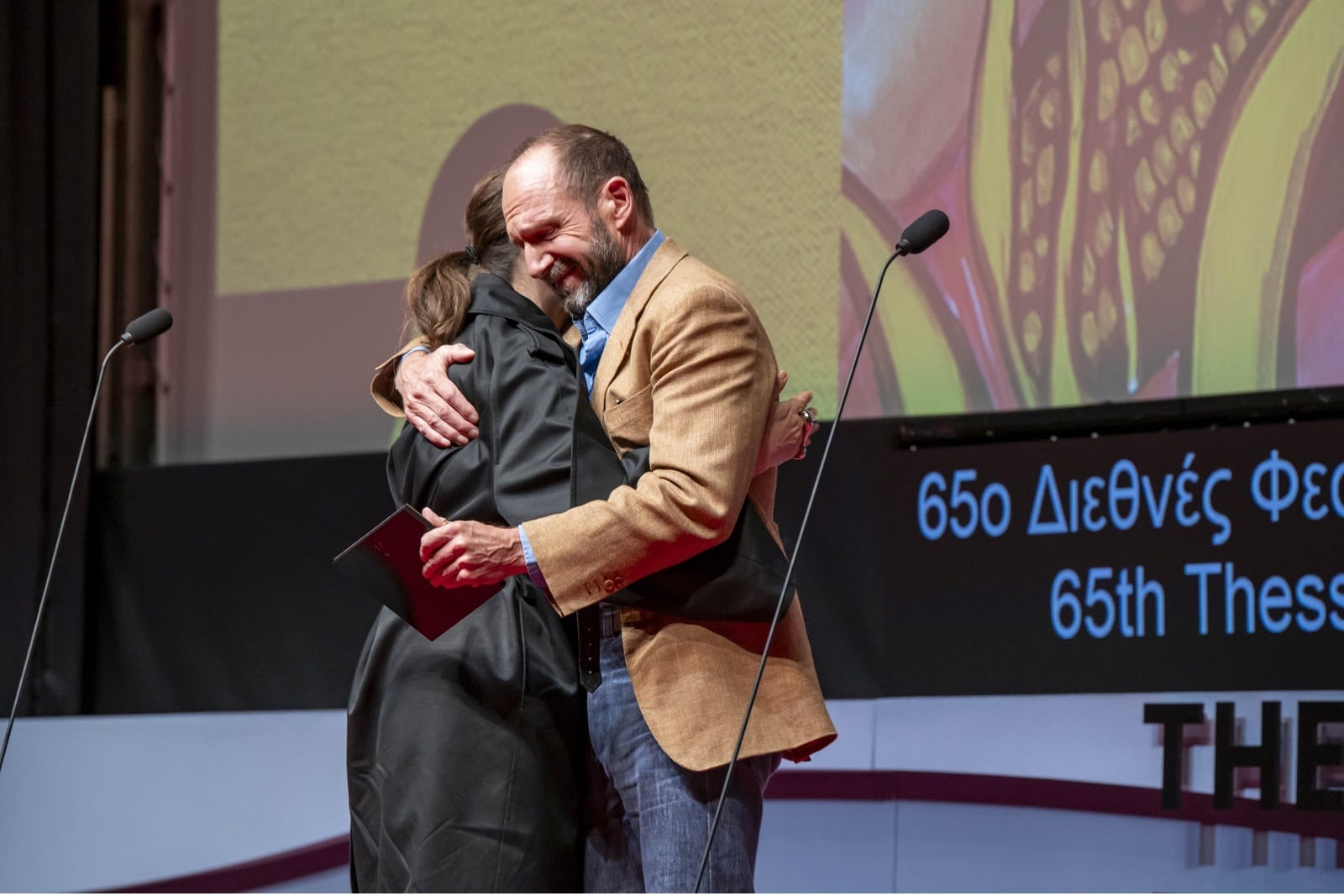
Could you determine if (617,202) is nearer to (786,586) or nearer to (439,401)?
(439,401)

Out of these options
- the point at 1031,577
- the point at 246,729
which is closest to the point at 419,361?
the point at 1031,577

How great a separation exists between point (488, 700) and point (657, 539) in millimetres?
305

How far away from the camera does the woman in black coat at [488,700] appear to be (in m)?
2.12

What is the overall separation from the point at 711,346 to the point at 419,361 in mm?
445

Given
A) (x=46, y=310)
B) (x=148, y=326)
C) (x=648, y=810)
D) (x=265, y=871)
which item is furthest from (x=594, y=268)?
(x=46, y=310)

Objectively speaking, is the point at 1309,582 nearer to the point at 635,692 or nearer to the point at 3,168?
the point at 635,692

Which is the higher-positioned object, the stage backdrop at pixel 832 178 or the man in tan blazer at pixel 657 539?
the stage backdrop at pixel 832 178

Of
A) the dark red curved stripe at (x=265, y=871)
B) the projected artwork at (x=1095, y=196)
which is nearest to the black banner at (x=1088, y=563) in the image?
the projected artwork at (x=1095, y=196)

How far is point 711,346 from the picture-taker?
2119 mm

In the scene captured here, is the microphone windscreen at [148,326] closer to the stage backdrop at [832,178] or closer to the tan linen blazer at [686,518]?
the tan linen blazer at [686,518]

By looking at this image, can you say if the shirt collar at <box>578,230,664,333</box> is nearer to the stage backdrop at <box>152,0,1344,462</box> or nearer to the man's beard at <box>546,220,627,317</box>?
the man's beard at <box>546,220,627,317</box>

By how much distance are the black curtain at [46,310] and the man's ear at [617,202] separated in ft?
10.3

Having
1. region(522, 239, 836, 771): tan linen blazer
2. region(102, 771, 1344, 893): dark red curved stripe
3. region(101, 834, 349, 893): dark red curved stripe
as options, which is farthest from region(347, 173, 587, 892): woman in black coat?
region(101, 834, 349, 893): dark red curved stripe

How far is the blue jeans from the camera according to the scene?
6.75ft
